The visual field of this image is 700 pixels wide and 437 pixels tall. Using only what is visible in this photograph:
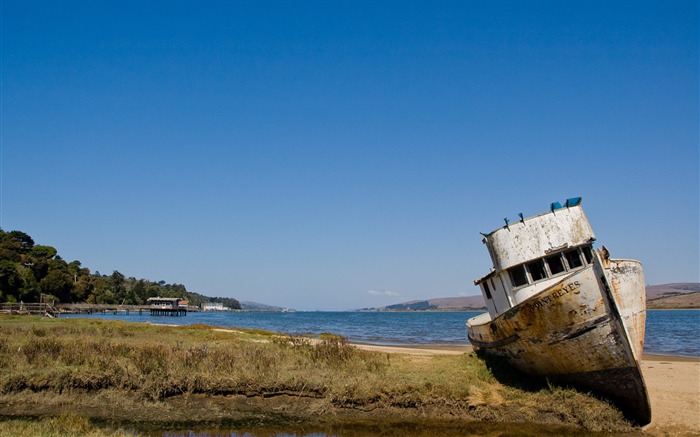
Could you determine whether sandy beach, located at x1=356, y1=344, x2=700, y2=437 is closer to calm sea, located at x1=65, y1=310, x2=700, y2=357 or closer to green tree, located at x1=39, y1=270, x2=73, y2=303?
calm sea, located at x1=65, y1=310, x2=700, y2=357

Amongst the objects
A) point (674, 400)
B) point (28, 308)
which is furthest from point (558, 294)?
point (28, 308)

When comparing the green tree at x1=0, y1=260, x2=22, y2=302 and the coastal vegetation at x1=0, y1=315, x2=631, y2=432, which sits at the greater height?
the green tree at x1=0, y1=260, x2=22, y2=302

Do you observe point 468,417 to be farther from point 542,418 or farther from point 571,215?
point 571,215

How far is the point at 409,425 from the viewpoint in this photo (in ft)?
36.6

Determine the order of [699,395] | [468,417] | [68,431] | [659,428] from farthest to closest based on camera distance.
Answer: [699,395] → [468,417] → [659,428] → [68,431]

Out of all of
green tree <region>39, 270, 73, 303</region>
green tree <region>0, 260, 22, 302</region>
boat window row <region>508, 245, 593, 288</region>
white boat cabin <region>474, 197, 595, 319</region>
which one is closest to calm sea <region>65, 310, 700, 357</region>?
green tree <region>39, 270, 73, 303</region>

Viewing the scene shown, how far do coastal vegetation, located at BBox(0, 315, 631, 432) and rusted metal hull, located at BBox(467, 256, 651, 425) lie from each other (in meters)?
0.50

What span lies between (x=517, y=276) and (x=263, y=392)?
7.79m

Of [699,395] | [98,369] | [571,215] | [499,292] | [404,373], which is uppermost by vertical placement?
[571,215]

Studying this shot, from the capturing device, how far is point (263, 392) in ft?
42.3

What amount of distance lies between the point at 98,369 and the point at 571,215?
14.1 meters

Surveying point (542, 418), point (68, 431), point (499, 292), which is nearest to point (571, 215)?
point (499, 292)

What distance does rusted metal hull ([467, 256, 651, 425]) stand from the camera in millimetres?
11086

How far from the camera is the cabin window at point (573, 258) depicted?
13430 mm
